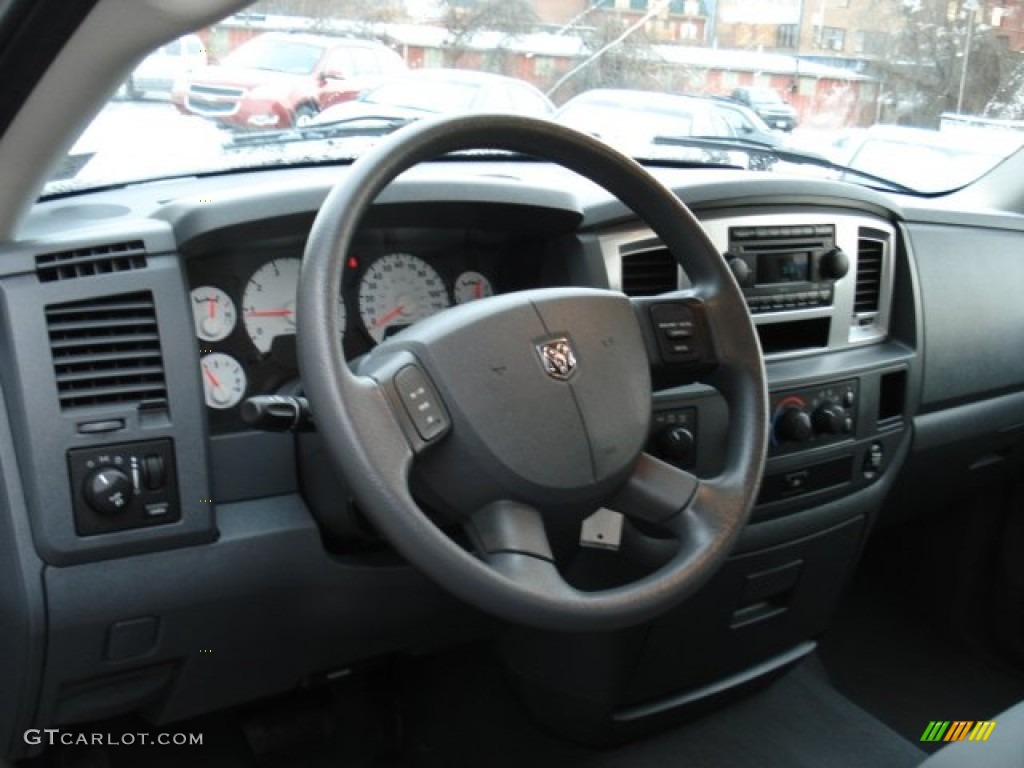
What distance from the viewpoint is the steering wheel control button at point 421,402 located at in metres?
1.39

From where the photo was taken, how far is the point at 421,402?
140cm

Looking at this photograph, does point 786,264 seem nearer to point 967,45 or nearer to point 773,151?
point 773,151

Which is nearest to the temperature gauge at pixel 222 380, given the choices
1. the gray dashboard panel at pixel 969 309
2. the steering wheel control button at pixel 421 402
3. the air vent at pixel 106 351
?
the air vent at pixel 106 351

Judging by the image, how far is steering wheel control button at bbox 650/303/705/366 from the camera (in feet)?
5.49

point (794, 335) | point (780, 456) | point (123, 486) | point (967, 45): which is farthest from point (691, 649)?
point (967, 45)

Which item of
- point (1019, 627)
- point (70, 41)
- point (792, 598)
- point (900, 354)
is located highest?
point (70, 41)

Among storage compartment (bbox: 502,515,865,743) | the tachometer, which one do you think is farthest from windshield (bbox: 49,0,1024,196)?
storage compartment (bbox: 502,515,865,743)

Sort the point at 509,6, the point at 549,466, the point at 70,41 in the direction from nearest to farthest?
the point at 70,41 → the point at 549,466 → the point at 509,6

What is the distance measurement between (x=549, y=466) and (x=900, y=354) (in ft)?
4.21

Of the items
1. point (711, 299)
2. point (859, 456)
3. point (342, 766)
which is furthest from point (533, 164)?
point (342, 766)

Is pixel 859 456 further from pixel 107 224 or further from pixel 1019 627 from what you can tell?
pixel 107 224

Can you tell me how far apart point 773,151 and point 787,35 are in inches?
10.5

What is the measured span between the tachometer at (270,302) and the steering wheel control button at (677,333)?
49cm

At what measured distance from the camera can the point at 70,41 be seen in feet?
4.30
